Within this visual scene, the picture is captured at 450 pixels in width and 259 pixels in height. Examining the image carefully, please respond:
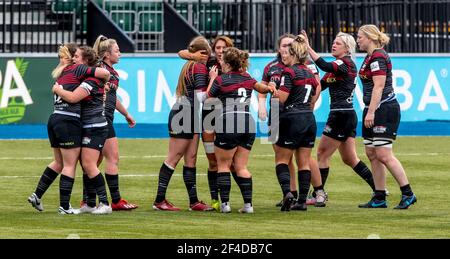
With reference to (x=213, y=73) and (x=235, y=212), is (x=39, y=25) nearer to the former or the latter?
(x=213, y=73)

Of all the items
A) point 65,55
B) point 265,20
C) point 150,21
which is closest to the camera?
point 65,55

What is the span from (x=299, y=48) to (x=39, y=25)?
14.5 m

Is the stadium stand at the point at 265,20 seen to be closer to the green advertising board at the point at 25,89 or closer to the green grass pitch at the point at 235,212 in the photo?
the green advertising board at the point at 25,89

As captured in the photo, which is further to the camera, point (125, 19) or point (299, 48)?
point (125, 19)

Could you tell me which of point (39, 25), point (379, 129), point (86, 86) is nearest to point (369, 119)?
point (379, 129)

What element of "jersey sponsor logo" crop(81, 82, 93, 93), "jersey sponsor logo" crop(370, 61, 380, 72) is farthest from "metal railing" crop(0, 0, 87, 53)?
"jersey sponsor logo" crop(370, 61, 380, 72)

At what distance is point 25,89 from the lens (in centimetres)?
2656

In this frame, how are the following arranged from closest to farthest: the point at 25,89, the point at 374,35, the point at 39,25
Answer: the point at 374,35 → the point at 25,89 → the point at 39,25

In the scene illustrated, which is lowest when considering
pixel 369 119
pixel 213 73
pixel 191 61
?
pixel 369 119

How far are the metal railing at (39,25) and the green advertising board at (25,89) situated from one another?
117 cm

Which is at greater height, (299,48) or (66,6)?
(66,6)

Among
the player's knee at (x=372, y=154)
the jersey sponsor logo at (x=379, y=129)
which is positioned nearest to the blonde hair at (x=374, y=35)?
the jersey sponsor logo at (x=379, y=129)

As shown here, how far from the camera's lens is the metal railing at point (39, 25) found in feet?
92.4

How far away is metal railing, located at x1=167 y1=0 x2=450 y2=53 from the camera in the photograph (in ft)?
97.3
